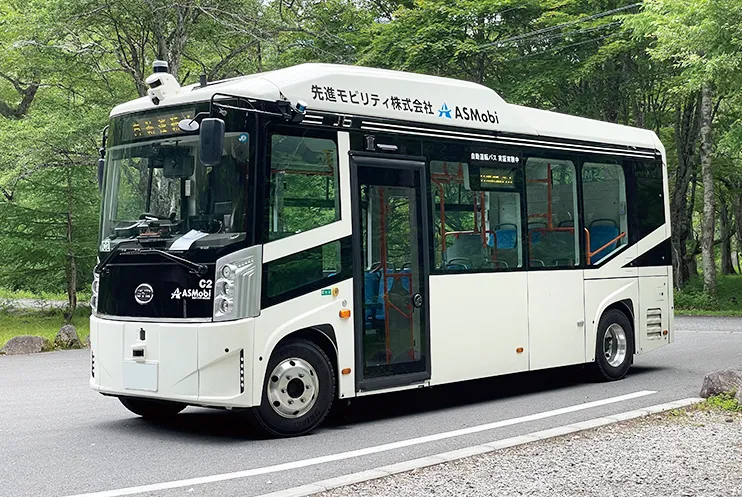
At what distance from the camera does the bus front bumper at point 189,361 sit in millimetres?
8578

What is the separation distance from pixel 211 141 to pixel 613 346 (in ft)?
23.4

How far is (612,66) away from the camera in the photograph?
31.0 meters

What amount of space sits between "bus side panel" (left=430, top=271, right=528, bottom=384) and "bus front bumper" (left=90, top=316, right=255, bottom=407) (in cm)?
249

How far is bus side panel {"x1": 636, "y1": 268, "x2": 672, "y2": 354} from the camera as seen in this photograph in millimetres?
13750

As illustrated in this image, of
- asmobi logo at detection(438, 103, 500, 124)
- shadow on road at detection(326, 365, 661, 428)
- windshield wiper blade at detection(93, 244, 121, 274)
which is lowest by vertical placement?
shadow on road at detection(326, 365, 661, 428)

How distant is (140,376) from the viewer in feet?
29.5

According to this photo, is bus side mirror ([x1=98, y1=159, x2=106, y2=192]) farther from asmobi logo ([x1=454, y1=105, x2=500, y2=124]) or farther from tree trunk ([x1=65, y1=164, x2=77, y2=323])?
tree trunk ([x1=65, y1=164, x2=77, y2=323])

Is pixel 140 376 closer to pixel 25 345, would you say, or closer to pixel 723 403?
pixel 723 403

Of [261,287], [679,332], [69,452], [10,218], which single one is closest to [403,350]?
[261,287]

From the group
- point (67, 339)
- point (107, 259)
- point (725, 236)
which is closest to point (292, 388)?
point (107, 259)

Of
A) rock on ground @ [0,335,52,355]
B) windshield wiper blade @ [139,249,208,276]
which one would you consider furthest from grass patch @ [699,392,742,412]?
rock on ground @ [0,335,52,355]

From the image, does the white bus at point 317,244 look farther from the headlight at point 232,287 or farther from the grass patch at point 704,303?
the grass patch at point 704,303

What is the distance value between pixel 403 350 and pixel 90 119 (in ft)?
55.6

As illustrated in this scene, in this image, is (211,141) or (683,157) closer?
(211,141)
